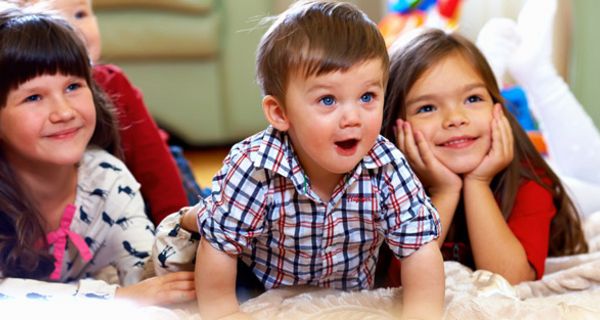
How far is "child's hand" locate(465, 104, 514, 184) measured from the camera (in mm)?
1087

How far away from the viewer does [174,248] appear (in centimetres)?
101

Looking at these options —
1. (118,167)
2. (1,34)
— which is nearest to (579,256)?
(118,167)

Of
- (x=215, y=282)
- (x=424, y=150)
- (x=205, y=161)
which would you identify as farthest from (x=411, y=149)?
(x=205, y=161)

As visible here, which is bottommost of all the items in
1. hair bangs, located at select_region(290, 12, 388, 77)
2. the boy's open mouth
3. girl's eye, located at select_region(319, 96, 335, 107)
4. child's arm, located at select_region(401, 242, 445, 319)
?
child's arm, located at select_region(401, 242, 445, 319)

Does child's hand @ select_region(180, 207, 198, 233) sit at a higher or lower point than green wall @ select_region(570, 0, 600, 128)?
lower

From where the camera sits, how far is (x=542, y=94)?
151cm

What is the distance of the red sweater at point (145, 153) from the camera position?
132cm

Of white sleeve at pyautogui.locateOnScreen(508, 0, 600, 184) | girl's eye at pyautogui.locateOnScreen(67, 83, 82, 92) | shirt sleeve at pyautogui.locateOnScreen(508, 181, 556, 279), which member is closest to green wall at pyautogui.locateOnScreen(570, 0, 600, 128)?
white sleeve at pyautogui.locateOnScreen(508, 0, 600, 184)

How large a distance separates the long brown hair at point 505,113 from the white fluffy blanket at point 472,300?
0.30ft

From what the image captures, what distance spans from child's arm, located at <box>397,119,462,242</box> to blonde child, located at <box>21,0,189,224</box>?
17.0 inches

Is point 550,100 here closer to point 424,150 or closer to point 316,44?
point 424,150

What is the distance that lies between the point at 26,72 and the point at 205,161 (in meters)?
1.35

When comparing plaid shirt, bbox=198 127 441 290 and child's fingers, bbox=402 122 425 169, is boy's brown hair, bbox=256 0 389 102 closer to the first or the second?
plaid shirt, bbox=198 127 441 290

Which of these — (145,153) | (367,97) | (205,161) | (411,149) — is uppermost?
(367,97)
